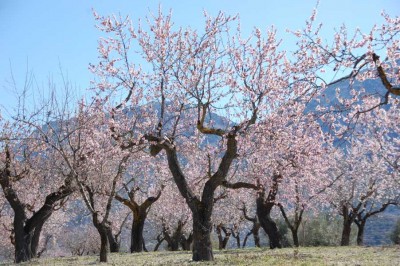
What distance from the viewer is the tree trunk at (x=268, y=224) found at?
2441 cm

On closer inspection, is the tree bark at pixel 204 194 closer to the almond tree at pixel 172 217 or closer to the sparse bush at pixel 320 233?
the almond tree at pixel 172 217

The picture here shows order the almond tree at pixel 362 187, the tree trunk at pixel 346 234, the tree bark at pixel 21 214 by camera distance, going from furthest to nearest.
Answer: the almond tree at pixel 362 187, the tree trunk at pixel 346 234, the tree bark at pixel 21 214

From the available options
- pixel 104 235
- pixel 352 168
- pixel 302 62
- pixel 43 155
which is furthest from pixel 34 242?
pixel 352 168

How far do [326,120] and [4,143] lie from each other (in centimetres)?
1924

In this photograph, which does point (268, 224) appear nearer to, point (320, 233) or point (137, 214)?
point (137, 214)

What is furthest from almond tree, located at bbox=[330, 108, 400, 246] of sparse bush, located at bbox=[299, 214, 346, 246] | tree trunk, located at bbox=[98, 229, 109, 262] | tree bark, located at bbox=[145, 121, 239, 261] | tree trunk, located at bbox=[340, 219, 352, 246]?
tree bark, located at bbox=[145, 121, 239, 261]

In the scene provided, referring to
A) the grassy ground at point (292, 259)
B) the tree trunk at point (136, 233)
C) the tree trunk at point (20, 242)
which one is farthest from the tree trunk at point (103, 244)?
the tree trunk at point (136, 233)

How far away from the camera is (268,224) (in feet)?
80.3

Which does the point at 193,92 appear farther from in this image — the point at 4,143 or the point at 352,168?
the point at 352,168

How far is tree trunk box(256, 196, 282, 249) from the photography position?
24406 millimetres

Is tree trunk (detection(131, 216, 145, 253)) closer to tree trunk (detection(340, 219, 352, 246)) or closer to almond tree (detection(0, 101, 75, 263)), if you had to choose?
almond tree (detection(0, 101, 75, 263))

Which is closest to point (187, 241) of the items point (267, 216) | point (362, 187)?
point (362, 187)

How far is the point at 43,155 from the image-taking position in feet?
86.9

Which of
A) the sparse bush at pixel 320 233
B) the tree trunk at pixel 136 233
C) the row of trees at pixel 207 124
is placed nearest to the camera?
the row of trees at pixel 207 124
